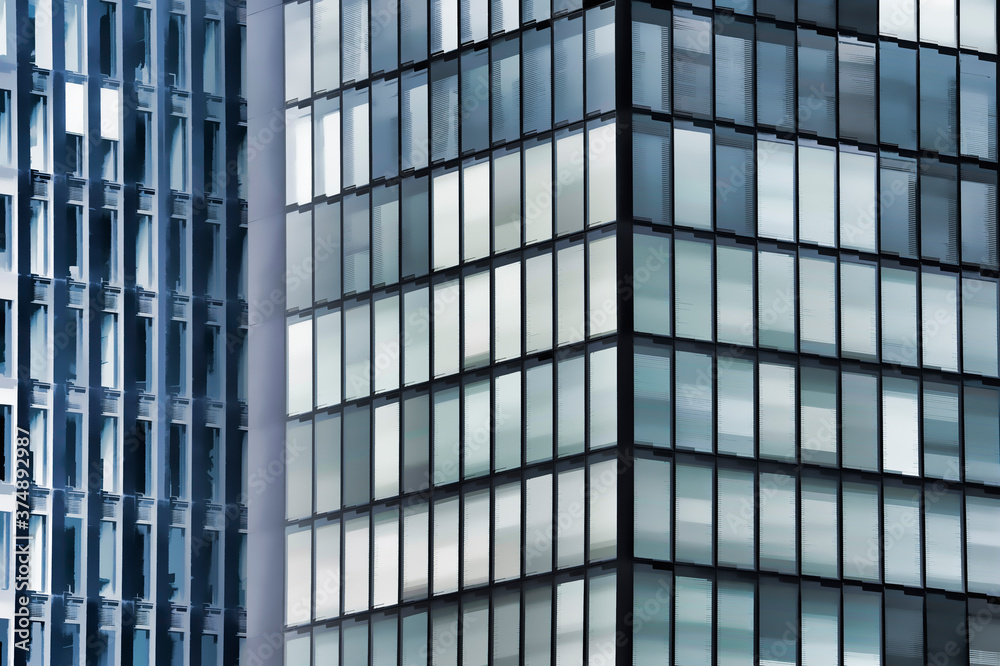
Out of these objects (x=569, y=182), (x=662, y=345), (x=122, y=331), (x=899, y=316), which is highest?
(x=122, y=331)

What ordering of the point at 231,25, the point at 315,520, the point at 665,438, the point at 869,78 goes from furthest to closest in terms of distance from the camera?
1. the point at 231,25
2. the point at 315,520
3. the point at 869,78
4. the point at 665,438

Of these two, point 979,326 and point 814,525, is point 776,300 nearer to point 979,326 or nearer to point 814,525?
point 814,525

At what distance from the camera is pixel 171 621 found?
7619 centimetres

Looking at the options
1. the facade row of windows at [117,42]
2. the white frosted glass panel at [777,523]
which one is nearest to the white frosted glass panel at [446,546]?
the white frosted glass panel at [777,523]

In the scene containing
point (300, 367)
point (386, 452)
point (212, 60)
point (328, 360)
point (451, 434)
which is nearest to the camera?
point (451, 434)

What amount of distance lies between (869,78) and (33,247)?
101 ft

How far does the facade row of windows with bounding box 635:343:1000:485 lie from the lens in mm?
52250

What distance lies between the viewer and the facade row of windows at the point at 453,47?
54.0m

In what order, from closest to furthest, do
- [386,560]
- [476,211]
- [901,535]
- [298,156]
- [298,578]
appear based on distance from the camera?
1. [901,535]
2. [476,211]
3. [386,560]
4. [298,578]
5. [298,156]

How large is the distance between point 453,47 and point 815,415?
13881 mm

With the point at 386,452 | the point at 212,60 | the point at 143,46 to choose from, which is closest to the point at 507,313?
the point at 386,452

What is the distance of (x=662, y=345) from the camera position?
2062 inches

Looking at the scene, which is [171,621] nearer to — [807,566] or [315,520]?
[315,520]

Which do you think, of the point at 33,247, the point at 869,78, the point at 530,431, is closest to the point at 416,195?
the point at 530,431
